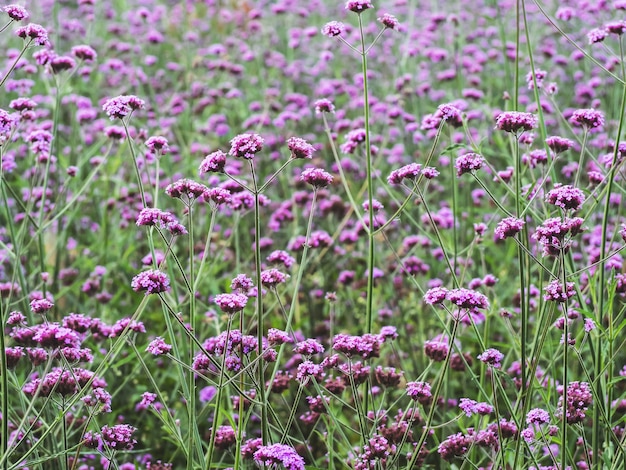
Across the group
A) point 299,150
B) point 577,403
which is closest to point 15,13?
point 299,150

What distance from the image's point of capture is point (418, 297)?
4.38 metres

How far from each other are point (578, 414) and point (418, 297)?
1977 millimetres

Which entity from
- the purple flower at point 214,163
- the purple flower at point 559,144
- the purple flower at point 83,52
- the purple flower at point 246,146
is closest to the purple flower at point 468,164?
the purple flower at point 559,144

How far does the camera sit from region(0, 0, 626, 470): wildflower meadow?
92.8 inches

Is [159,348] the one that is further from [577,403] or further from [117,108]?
[577,403]

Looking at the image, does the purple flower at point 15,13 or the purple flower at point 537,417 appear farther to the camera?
the purple flower at point 15,13

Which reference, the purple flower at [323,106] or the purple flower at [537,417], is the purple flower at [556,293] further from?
the purple flower at [323,106]

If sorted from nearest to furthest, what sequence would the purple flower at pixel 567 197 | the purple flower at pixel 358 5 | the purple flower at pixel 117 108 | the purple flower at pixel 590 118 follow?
1. the purple flower at pixel 567 197
2. the purple flower at pixel 117 108
3. the purple flower at pixel 590 118
4. the purple flower at pixel 358 5

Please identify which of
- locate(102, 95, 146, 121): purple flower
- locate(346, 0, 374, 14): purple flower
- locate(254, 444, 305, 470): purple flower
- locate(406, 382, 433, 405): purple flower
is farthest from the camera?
locate(346, 0, 374, 14): purple flower

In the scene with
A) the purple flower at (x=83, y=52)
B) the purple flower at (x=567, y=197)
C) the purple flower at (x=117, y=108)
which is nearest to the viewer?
the purple flower at (x=567, y=197)

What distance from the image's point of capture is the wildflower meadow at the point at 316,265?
2.36 meters

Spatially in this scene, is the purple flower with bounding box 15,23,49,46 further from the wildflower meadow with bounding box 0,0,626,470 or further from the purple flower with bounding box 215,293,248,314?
the purple flower with bounding box 215,293,248,314

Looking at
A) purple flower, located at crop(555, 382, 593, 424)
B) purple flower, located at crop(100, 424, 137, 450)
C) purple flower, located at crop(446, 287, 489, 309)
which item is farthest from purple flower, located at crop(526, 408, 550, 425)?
purple flower, located at crop(100, 424, 137, 450)

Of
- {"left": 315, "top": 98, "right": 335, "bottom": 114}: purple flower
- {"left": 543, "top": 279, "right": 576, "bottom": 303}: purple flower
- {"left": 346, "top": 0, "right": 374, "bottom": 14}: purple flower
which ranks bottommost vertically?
{"left": 543, "top": 279, "right": 576, "bottom": 303}: purple flower
